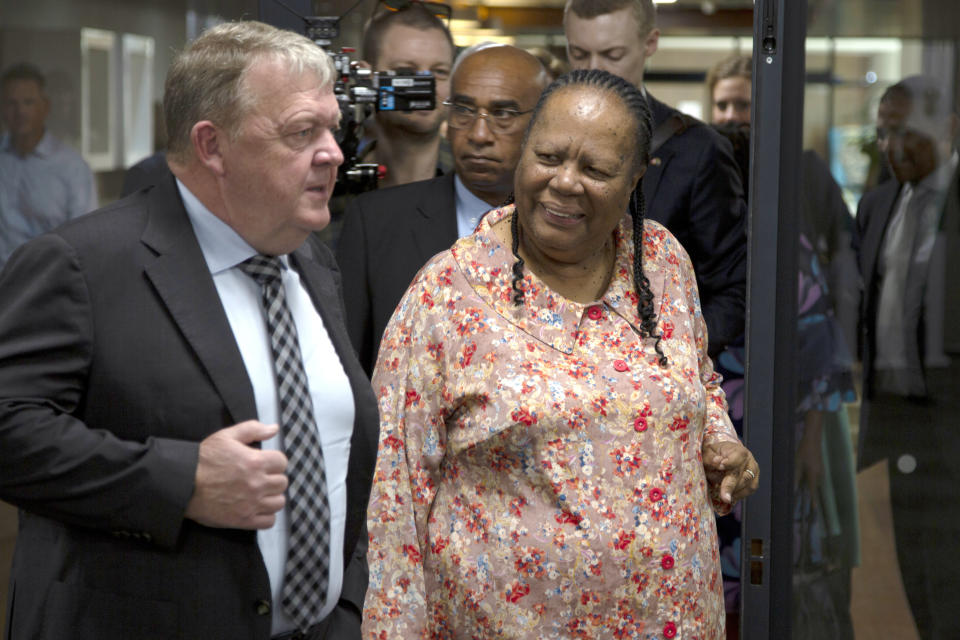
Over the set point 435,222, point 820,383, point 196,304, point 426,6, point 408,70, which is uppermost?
point 426,6

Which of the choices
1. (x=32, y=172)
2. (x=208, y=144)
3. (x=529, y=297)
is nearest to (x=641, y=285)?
(x=529, y=297)

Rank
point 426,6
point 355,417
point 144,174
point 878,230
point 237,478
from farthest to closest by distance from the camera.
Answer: point 878,230 → point 144,174 → point 426,6 → point 355,417 → point 237,478

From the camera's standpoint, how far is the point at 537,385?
173cm

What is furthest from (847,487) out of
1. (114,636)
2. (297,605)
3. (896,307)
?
(114,636)

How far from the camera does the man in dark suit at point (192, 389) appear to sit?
4.29 feet

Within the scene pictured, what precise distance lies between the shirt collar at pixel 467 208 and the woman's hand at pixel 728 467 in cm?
76

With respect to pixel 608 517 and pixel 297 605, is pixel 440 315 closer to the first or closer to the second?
pixel 608 517

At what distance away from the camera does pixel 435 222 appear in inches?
95.1

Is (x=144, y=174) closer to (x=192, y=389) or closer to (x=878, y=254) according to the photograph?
(x=192, y=389)

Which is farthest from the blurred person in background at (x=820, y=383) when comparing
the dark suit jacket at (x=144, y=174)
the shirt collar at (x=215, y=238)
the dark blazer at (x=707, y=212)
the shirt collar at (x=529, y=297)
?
the shirt collar at (x=215, y=238)

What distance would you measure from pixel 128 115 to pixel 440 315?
3.81m

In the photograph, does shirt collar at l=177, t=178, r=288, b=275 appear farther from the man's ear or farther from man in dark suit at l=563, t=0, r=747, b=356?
man in dark suit at l=563, t=0, r=747, b=356

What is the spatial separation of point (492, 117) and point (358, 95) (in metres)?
0.29

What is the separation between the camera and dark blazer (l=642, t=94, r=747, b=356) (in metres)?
2.52
